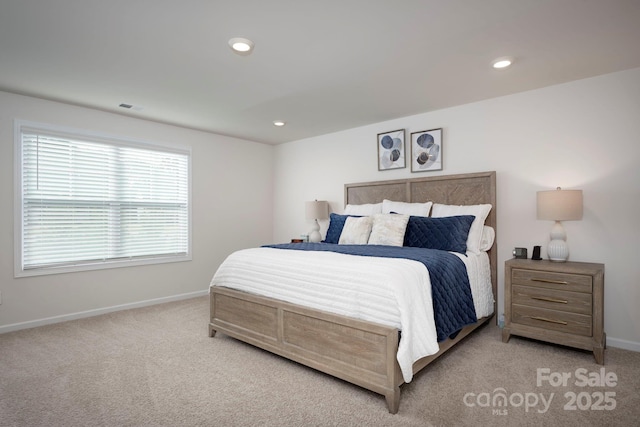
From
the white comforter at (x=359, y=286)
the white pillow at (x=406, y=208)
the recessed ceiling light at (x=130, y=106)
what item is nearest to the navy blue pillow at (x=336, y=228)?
the white pillow at (x=406, y=208)

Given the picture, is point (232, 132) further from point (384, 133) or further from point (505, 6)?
point (505, 6)

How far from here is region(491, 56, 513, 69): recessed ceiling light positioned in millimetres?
2621

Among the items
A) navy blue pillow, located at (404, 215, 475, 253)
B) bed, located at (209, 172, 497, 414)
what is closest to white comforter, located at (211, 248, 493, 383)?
bed, located at (209, 172, 497, 414)

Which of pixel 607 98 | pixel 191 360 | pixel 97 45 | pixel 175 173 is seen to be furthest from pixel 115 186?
pixel 607 98

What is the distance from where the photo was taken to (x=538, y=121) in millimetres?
3256

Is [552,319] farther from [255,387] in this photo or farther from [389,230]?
[255,387]

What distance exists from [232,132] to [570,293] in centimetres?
428

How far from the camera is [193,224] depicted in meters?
4.74

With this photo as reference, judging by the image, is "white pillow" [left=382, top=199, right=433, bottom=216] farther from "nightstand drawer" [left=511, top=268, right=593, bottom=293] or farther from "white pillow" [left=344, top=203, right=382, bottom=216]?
"nightstand drawer" [left=511, top=268, right=593, bottom=293]

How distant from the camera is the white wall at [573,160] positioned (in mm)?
2840

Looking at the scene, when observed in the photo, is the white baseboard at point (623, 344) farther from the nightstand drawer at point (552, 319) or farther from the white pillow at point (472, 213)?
the white pillow at point (472, 213)

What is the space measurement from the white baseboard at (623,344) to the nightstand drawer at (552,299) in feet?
2.07

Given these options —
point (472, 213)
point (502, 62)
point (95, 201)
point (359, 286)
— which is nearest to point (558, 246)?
point (472, 213)

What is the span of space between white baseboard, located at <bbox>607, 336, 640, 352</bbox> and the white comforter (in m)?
1.11
